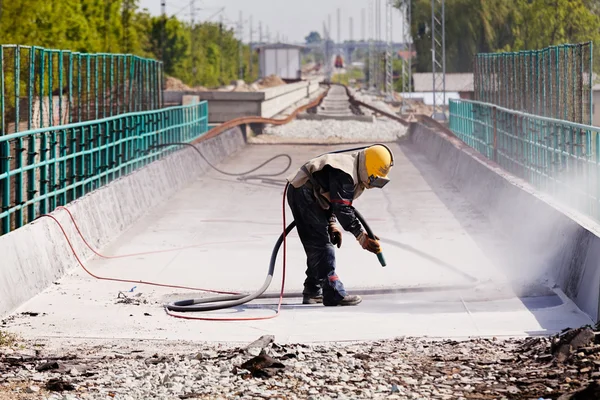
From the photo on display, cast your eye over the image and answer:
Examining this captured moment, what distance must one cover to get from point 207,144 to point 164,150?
326cm

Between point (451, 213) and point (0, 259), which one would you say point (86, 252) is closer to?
point (0, 259)

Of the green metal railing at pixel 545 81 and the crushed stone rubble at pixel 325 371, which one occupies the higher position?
the green metal railing at pixel 545 81

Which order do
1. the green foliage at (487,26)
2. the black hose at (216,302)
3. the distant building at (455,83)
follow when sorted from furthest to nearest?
1. the distant building at (455,83)
2. the green foliage at (487,26)
3. the black hose at (216,302)

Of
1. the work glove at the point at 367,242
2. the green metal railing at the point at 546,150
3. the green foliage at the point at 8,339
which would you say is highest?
the green metal railing at the point at 546,150

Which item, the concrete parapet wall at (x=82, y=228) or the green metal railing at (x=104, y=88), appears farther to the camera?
the green metal railing at (x=104, y=88)

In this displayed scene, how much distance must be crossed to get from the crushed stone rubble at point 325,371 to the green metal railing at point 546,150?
4.54 metres

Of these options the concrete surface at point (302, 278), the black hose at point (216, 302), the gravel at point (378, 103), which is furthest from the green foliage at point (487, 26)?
the black hose at point (216, 302)

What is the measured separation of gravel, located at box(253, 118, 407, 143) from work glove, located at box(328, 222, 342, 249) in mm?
31756

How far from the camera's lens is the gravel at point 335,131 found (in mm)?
45000

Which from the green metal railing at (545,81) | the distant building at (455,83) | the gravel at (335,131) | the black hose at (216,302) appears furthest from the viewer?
the distant building at (455,83)

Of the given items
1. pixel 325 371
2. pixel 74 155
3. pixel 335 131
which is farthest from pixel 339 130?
pixel 325 371

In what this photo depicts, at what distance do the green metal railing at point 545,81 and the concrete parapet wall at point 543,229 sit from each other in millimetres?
1475

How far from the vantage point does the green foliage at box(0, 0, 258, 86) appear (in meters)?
47.2

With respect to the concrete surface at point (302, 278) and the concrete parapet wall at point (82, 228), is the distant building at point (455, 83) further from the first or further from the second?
the concrete surface at point (302, 278)
